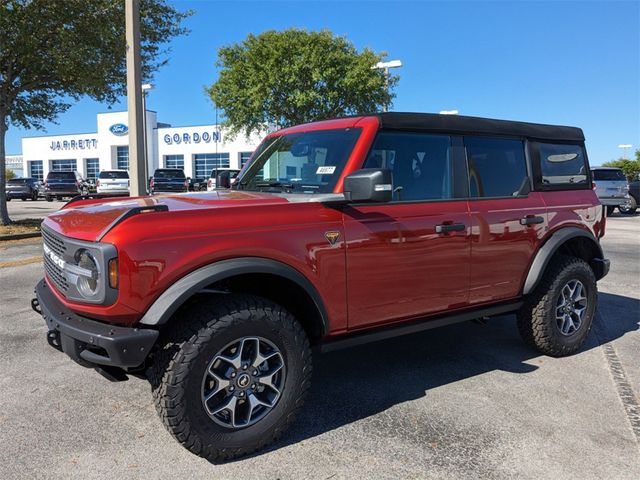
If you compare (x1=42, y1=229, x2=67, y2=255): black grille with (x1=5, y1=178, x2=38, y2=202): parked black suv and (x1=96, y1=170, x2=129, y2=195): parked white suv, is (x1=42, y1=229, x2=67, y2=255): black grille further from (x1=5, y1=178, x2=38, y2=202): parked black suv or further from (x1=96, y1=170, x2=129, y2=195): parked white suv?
(x1=5, y1=178, x2=38, y2=202): parked black suv

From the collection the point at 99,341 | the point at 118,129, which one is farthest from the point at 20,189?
the point at 99,341

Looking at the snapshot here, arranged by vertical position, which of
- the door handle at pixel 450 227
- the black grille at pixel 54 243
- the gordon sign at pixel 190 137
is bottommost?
the black grille at pixel 54 243

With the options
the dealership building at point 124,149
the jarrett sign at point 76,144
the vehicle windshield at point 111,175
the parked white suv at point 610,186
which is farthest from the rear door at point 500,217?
the jarrett sign at point 76,144

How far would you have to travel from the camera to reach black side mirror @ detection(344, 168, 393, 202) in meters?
2.88

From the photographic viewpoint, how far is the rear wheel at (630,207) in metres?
21.9

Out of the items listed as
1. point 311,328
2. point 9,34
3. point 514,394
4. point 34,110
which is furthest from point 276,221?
point 34,110

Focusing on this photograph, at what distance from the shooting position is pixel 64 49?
11.5m

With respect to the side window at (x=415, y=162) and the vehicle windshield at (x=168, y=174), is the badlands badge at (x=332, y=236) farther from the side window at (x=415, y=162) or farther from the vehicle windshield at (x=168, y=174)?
the vehicle windshield at (x=168, y=174)

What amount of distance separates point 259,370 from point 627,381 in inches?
117

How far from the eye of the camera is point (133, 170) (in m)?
8.54

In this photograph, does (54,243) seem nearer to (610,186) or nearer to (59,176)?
(610,186)

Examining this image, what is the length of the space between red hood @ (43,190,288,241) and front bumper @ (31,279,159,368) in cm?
44

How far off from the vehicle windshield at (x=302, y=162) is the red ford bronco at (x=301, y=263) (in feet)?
0.05

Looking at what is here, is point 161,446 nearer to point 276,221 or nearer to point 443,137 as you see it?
point 276,221
